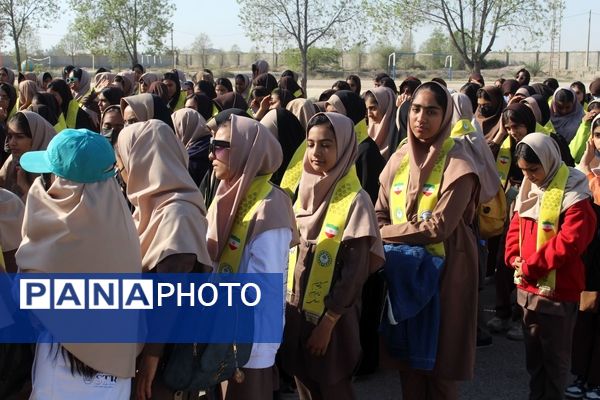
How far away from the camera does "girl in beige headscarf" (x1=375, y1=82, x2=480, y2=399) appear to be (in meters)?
3.35

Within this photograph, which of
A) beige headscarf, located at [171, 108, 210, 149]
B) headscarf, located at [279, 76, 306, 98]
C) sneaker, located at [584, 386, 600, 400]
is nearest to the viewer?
sneaker, located at [584, 386, 600, 400]

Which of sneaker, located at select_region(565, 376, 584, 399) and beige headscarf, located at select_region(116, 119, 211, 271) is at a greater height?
beige headscarf, located at select_region(116, 119, 211, 271)

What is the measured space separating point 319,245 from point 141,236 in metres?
0.90

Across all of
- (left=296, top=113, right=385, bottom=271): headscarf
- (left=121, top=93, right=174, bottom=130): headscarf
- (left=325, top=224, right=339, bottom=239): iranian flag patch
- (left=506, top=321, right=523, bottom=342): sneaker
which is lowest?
(left=506, top=321, right=523, bottom=342): sneaker

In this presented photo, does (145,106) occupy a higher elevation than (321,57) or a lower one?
lower

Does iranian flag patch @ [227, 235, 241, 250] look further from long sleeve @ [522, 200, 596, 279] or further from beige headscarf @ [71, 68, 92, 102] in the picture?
beige headscarf @ [71, 68, 92, 102]

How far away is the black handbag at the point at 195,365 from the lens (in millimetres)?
2646

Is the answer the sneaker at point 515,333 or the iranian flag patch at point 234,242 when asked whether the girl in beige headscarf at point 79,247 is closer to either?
the iranian flag patch at point 234,242

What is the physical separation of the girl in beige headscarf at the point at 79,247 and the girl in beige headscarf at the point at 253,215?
0.54m

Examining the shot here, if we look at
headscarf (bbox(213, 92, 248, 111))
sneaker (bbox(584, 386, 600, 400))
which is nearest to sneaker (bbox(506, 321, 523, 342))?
sneaker (bbox(584, 386, 600, 400))

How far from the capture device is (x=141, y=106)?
5027mm

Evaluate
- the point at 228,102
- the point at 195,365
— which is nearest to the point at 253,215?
the point at 195,365

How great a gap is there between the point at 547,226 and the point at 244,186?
5.95 ft

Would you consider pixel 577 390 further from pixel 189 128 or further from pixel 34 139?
pixel 34 139
